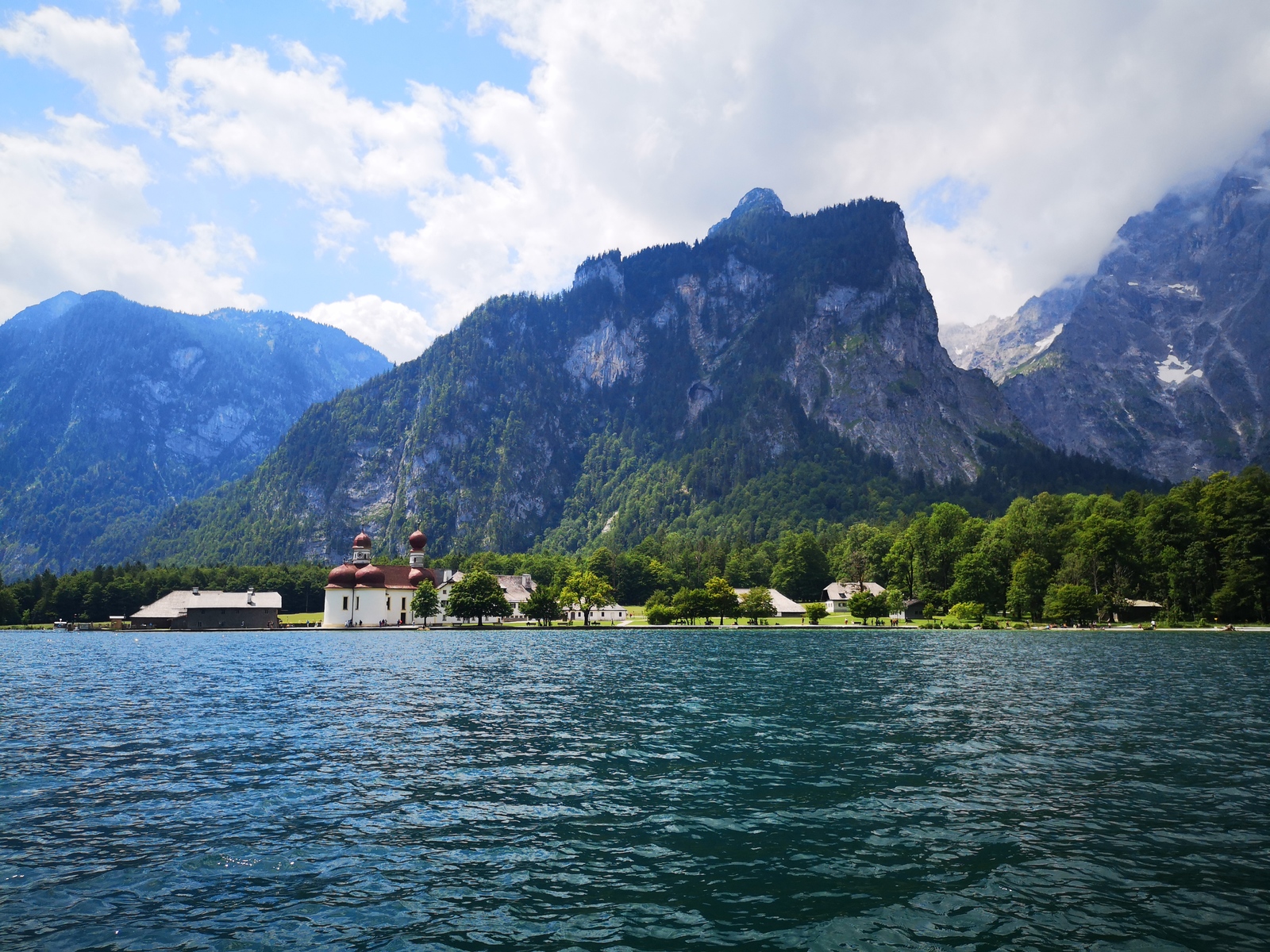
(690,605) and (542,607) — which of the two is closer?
(690,605)

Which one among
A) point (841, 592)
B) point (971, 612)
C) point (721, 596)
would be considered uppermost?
point (841, 592)

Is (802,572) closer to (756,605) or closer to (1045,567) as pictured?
(756,605)

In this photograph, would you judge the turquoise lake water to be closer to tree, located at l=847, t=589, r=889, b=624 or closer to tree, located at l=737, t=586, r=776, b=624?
tree, located at l=847, t=589, r=889, b=624

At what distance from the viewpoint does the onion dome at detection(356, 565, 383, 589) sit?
172 m

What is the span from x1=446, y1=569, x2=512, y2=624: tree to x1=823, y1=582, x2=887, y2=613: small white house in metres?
76.5

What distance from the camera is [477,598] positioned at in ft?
500

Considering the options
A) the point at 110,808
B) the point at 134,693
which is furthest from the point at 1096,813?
the point at 134,693

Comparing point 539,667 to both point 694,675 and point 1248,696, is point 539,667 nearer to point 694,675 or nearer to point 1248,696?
point 694,675

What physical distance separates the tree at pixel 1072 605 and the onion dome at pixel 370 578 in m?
135

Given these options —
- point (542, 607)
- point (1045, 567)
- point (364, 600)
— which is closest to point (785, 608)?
point (542, 607)

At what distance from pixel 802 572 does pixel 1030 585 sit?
67207 millimetres

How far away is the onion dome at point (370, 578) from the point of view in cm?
17150

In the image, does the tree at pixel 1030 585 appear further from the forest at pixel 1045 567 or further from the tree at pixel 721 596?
the tree at pixel 721 596

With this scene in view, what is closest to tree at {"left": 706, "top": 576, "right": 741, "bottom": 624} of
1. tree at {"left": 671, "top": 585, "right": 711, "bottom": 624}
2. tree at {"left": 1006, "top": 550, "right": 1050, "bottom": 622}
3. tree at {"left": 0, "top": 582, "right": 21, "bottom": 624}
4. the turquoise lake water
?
tree at {"left": 671, "top": 585, "right": 711, "bottom": 624}
